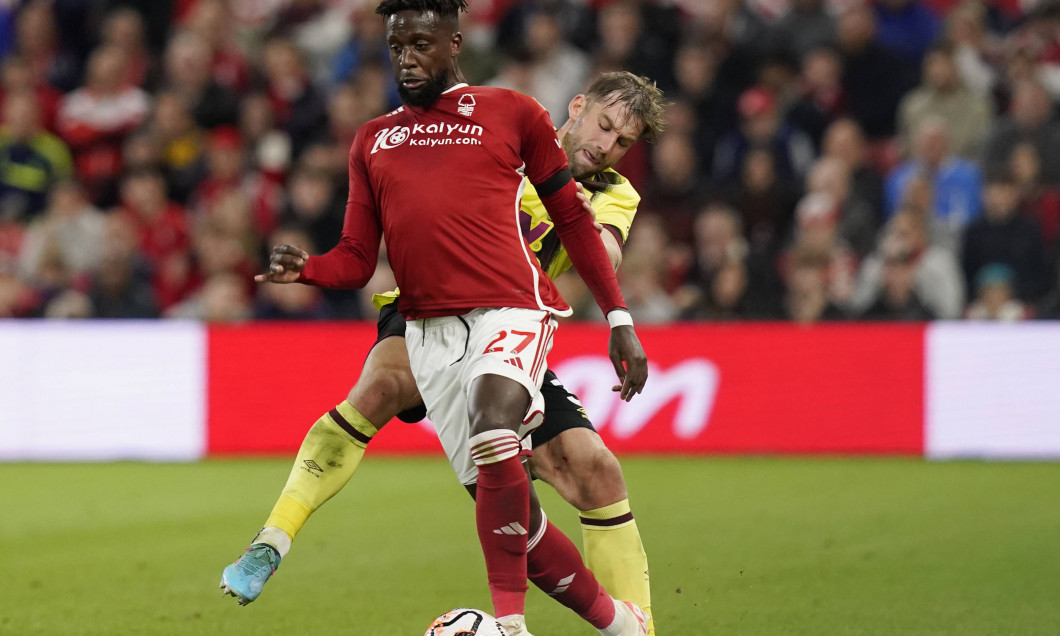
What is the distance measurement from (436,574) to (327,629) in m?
1.18

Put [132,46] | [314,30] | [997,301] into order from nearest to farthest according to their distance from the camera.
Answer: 1. [997,301]
2. [132,46]
3. [314,30]

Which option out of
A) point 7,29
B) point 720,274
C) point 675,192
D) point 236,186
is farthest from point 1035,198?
point 7,29

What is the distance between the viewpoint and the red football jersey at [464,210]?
436 cm

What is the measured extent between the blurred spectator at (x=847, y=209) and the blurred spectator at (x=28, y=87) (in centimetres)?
703

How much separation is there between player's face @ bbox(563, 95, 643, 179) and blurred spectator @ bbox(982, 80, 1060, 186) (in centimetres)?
750

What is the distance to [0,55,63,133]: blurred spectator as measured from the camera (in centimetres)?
1291

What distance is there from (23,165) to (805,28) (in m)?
7.11

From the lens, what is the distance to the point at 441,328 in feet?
14.5

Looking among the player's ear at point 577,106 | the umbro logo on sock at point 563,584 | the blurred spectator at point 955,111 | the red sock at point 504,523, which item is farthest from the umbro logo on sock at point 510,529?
the blurred spectator at point 955,111

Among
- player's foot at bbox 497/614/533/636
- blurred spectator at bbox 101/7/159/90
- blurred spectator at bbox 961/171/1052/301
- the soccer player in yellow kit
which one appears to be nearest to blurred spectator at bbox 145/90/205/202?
blurred spectator at bbox 101/7/159/90

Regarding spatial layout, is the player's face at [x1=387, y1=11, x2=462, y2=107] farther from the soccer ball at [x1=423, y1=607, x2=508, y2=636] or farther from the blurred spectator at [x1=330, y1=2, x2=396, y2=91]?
the blurred spectator at [x1=330, y1=2, x2=396, y2=91]

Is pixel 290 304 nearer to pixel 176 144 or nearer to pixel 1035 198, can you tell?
pixel 176 144

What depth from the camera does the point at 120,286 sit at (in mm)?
11414

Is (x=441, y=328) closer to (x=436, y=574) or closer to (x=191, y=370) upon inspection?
(x=436, y=574)
